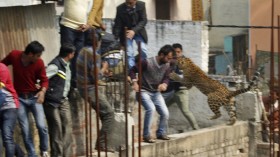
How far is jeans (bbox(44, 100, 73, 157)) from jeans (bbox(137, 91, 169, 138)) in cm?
140

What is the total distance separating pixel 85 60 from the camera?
1215 cm

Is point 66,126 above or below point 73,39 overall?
below

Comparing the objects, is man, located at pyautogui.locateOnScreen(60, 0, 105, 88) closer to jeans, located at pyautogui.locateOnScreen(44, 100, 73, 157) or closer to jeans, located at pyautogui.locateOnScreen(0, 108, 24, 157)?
jeans, located at pyautogui.locateOnScreen(44, 100, 73, 157)

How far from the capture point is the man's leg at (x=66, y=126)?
1251 cm

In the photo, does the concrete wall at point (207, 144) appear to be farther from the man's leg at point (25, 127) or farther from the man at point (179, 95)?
the man's leg at point (25, 127)

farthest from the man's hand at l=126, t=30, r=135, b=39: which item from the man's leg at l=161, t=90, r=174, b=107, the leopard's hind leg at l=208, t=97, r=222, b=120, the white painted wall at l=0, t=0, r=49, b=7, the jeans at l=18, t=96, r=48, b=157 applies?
the jeans at l=18, t=96, r=48, b=157

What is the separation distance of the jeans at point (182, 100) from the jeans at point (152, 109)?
54.7 inches

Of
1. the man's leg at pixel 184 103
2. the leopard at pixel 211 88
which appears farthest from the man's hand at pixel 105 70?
the man's leg at pixel 184 103

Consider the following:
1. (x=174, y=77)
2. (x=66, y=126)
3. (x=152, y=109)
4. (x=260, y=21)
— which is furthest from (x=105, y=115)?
(x=260, y=21)

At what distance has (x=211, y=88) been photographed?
Result: 16.0 metres

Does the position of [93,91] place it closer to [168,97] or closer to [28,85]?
[28,85]

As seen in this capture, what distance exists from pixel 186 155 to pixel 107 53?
2.08 metres

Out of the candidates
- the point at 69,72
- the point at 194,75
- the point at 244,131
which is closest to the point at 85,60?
the point at 69,72

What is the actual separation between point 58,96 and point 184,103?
12.5ft
